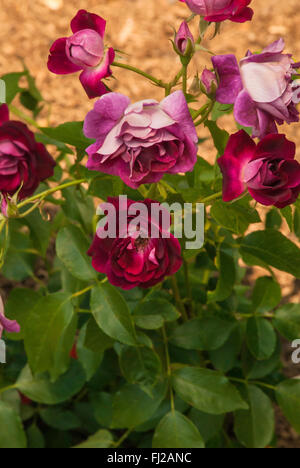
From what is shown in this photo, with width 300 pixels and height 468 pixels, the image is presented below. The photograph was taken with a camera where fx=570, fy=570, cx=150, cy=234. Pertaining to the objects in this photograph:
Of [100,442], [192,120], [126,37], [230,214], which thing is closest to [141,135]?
[192,120]

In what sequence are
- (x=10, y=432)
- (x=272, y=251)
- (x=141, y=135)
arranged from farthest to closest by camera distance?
(x=10, y=432), (x=272, y=251), (x=141, y=135)

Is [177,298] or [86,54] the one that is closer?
[86,54]

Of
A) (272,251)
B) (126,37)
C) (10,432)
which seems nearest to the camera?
(272,251)

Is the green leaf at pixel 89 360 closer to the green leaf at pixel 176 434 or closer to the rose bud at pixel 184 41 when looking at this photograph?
the green leaf at pixel 176 434

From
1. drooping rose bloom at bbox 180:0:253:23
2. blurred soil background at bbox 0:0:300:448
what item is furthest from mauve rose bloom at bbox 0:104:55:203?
blurred soil background at bbox 0:0:300:448

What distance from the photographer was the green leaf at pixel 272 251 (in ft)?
2.29

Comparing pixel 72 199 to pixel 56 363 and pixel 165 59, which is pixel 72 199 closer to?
pixel 56 363

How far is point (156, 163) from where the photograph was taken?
1.74 ft

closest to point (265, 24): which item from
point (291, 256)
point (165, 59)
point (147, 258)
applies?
point (165, 59)

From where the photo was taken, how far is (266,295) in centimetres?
90

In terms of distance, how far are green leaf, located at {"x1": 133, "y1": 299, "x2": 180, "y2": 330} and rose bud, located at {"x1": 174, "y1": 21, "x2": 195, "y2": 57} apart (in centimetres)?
35

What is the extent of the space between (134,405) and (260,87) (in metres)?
0.53

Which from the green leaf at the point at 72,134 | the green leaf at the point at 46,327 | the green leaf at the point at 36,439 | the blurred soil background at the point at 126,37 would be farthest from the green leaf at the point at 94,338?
the blurred soil background at the point at 126,37

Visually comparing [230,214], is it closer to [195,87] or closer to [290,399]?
[195,87]
